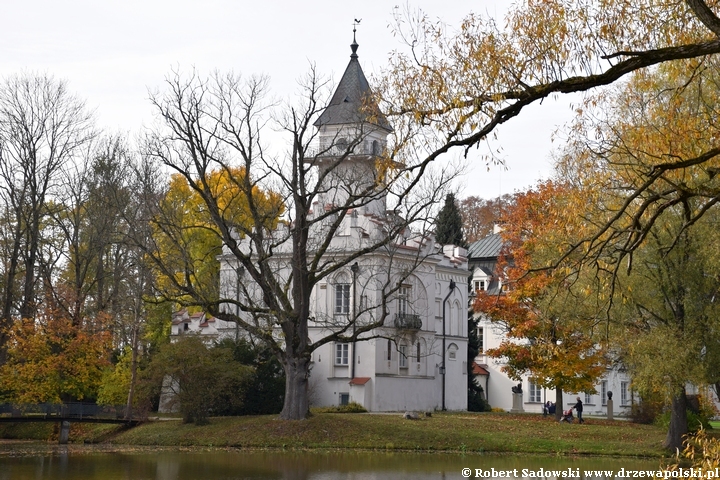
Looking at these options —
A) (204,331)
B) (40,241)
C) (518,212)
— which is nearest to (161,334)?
(204,331)

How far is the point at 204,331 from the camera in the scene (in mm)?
47719

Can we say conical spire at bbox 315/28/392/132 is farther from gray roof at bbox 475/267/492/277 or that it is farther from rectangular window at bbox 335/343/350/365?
gray roof at bbox 475/267/492/277

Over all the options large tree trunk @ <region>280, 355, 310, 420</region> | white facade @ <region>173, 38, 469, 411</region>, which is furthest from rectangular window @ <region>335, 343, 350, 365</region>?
large tree trunk @ <region>280, 355, 310, 420</region>

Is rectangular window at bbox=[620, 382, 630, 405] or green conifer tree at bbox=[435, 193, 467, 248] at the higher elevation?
green conifer tree at bbox=[435, 193, 467, 248]

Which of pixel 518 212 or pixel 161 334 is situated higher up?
pixel 518 212

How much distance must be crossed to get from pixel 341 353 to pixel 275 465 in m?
20.7

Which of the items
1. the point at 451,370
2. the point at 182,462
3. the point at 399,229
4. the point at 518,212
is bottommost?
the point at 182,462

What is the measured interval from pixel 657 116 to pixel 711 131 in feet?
5.62

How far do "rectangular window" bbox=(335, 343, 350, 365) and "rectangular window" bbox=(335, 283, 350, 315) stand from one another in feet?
5.49

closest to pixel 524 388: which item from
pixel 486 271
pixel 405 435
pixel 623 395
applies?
pixel 623 395

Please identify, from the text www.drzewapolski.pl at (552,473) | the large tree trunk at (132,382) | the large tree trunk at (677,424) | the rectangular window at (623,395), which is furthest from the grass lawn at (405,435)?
the rectangular window at (623,395)

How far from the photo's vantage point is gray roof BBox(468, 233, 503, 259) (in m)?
62.1

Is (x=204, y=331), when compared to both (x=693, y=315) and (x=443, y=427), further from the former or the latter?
(x=693, y=315)

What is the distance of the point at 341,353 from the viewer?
4506cm
